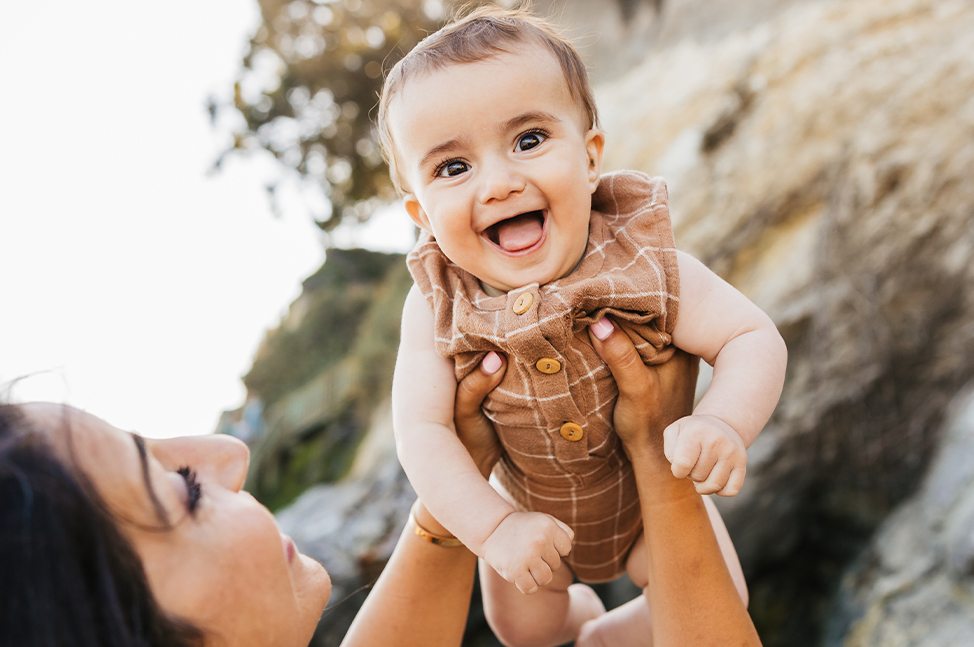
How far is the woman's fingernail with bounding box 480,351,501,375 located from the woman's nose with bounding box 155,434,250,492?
20.3 inches

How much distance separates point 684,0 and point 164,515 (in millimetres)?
6068

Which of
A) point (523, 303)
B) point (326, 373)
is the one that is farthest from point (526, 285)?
point (326, 373)

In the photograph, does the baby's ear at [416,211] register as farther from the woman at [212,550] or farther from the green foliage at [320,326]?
the green foliage at [320,326]

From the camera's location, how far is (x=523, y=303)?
1562 millimetres

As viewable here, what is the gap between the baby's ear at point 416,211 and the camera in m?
1.83

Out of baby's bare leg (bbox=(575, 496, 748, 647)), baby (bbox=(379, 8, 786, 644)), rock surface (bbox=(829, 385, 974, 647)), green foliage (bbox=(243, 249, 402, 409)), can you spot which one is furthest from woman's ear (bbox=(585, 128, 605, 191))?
green foliage (bbox=(243, 249, 402, 409))

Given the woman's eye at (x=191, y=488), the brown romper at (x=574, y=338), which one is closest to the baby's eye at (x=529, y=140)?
the brown romper at (x=574, y=338)

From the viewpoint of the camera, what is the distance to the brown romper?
1.57 meters

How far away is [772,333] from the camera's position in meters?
1.57

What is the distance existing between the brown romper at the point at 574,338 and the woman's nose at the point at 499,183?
0.66 feet

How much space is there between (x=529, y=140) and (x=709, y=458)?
739 millimetres

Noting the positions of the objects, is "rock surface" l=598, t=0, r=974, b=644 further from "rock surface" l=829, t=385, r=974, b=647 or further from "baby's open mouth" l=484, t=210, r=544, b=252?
"baby's open mouth" l=484, t=210, r=544, b=252

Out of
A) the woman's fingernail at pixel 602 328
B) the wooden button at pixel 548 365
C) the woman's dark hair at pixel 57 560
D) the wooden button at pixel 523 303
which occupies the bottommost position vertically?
the wooden button at pixel 548 365

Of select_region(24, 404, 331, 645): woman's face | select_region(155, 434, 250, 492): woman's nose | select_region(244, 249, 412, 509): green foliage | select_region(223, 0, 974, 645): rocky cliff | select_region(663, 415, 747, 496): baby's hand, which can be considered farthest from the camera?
select_region(244, 249, 412, 509): green foliage
